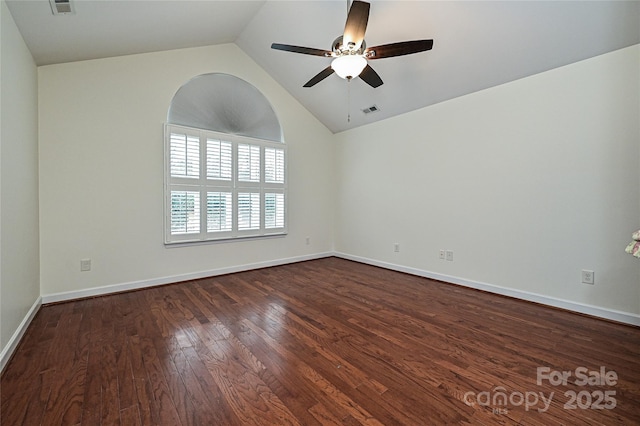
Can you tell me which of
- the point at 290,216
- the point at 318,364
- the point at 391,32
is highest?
the point at 391,32

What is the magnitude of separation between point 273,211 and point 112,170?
230cm

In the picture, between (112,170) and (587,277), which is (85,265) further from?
(587,277)

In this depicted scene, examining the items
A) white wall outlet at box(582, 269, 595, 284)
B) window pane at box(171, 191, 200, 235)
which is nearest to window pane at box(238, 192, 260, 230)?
window pane at box(171, 191, 200, 235)

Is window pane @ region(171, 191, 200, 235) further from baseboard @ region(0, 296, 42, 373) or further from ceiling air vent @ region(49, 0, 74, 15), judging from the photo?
ceiling air vent @ region(49, 0, 74, 15)

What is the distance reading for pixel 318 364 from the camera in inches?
73.1

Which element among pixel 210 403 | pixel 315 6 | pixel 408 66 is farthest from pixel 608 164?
pixel 210 403

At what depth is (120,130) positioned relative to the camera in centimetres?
336

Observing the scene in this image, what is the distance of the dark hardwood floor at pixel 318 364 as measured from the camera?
56.4 inches

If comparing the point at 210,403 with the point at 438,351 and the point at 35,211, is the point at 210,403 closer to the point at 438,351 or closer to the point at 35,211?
the point at 438,351

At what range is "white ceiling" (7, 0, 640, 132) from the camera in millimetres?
2381

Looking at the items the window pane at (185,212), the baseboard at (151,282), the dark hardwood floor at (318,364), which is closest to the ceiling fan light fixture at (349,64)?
the dark hardwood floor at (318,364)

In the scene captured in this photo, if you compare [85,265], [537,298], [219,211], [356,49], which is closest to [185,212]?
[219,211]

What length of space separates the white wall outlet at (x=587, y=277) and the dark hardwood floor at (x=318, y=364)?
1.27 feet

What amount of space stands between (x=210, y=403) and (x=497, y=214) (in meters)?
3.47
